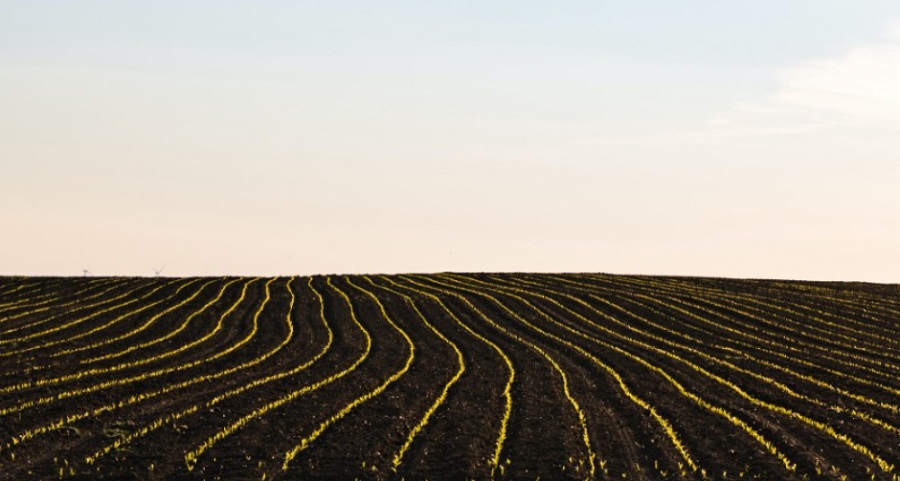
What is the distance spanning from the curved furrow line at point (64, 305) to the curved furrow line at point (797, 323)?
85.3 feet

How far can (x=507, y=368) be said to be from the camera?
105 feet

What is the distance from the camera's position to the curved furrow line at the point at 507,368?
66.2 feet

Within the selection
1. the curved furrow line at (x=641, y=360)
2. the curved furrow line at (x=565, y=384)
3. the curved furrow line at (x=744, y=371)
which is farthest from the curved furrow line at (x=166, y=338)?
the curved furrow line at (x=744, y=371)

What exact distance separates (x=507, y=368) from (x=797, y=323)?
18359 millimetres

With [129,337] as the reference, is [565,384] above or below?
below

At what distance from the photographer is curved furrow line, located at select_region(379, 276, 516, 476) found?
2019cm

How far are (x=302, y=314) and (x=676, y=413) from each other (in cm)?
2229

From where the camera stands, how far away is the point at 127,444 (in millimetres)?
20578

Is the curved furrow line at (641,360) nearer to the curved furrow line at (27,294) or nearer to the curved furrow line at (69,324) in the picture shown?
the curved furrow line at (69,324)

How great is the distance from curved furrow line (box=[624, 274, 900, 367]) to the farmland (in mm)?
260

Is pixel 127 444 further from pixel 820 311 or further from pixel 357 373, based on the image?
pixel 820 311

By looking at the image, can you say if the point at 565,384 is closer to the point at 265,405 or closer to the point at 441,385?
the point at 441,385

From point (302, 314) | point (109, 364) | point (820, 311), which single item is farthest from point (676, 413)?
point (820, 311)

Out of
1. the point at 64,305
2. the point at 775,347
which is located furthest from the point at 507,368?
the point at 64,305
